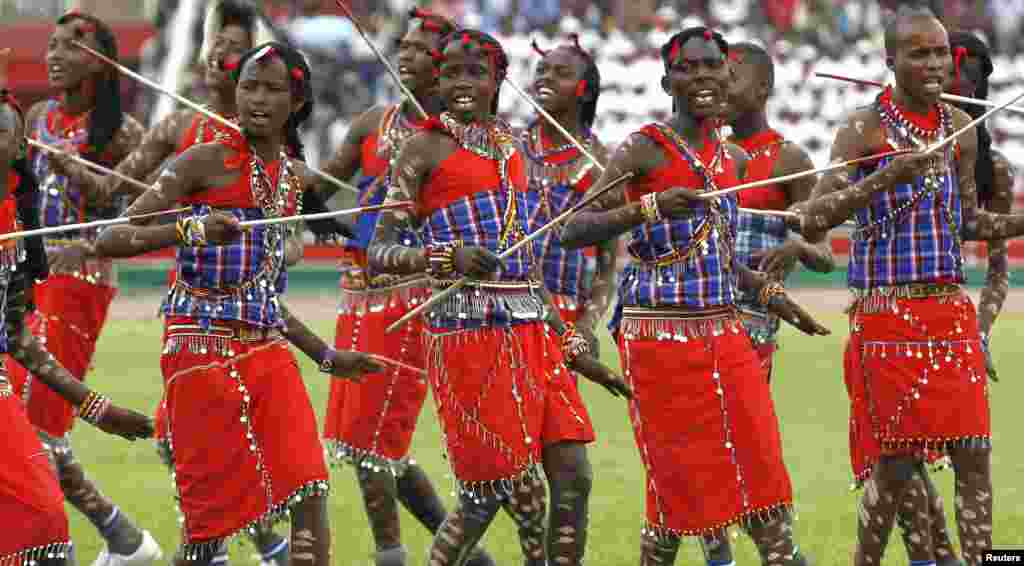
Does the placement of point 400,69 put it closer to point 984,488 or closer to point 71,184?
point 71,184

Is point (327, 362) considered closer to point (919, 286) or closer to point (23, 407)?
point (23, 407)

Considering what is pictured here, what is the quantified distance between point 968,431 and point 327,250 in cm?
1962

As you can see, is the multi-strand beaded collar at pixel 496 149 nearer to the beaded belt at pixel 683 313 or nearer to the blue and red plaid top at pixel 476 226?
the blue and red plaid top at pixel 476 226

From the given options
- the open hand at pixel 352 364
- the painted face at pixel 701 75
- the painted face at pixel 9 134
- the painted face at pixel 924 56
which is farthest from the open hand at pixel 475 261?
the painted face at pixel 924 56

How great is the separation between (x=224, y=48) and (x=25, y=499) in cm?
324

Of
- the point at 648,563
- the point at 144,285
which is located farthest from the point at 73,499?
the point at 144,285

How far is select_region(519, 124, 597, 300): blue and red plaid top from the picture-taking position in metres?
10.3

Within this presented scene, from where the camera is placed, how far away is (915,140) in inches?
350

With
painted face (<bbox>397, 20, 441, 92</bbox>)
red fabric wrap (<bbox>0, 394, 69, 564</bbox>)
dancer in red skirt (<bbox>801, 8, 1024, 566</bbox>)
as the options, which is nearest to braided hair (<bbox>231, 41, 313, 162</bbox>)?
red fabric wrap (<bbox>0, 394, 69, 564</bbox>)

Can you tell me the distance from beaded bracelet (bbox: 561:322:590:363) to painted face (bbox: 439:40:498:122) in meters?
0.94

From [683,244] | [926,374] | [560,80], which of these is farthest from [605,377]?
[560,80]

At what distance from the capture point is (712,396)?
8.23 metres

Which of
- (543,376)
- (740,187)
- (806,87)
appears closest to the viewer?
(740,187)

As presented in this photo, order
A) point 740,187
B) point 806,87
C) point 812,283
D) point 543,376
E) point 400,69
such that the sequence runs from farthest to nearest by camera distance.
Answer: point 806,87 → point 812,283 → point 400,69 → point 543,376 → point 740,187
